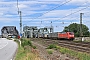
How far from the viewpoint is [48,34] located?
99.7 meters

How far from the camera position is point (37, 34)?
108 metres

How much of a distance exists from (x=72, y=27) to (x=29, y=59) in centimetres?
13920

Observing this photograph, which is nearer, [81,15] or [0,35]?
[81,15]

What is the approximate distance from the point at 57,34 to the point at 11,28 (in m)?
58.2

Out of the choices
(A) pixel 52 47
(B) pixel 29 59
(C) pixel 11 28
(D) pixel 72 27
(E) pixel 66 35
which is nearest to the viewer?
(B) pixel 29 59

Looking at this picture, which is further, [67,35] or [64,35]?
[64,35]

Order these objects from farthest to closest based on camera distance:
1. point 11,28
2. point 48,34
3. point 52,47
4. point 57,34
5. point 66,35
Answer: point 11,28
point 48,34
point 57,34
point 66,35
point 52,47

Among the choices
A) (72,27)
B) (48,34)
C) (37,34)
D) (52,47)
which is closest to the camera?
(52,47)

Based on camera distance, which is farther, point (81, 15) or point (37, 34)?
point (37, 34)

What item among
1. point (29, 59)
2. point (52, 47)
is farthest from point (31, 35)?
point (29, 59)

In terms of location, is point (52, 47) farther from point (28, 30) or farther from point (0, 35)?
point (0, 35)

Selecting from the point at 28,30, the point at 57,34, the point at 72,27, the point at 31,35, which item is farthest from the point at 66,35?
the point at 72,27

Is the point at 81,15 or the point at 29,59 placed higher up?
the point at 81,15

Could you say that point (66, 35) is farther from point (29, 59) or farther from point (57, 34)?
point (29, 59)
